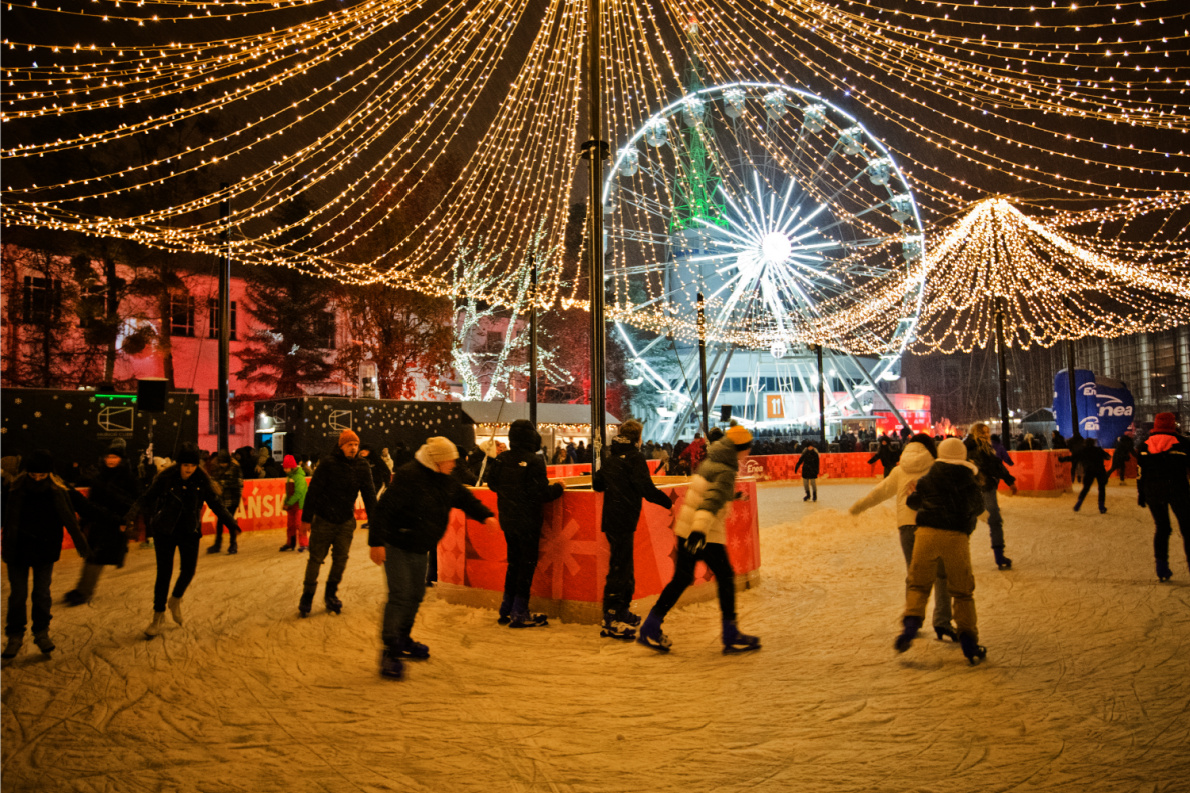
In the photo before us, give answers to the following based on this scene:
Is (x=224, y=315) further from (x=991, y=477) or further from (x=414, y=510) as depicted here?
(x=991, y=477)

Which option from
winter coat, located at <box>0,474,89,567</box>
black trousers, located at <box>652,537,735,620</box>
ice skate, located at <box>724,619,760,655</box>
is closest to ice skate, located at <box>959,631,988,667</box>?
ice skate, located at <box>724,619,760,655</box>

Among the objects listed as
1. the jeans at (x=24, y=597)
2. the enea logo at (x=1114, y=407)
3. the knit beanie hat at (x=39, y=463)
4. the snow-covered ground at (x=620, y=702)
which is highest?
the enea logo at (x=1114, y=407)

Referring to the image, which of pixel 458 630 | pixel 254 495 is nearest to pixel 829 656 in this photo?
pixel 458 630

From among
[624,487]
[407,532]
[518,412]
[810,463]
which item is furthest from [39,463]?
[518,412]

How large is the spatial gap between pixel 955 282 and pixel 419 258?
16.8 metres

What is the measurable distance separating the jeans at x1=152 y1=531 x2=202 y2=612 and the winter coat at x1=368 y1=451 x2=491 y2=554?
197cm

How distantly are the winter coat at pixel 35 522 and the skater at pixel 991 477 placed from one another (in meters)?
8.03

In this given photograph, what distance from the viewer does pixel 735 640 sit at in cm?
498

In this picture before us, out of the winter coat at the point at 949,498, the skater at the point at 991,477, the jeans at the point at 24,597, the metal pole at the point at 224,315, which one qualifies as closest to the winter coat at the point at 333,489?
the jeans at the point at 24,597

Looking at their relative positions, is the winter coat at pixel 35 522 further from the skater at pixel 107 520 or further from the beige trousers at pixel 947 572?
the beige trousers at pixel 947 572

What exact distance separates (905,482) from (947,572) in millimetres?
857

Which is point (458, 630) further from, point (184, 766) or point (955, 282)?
point (955, 282)

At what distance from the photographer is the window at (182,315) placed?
1008 inches

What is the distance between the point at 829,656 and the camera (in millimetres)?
4891
